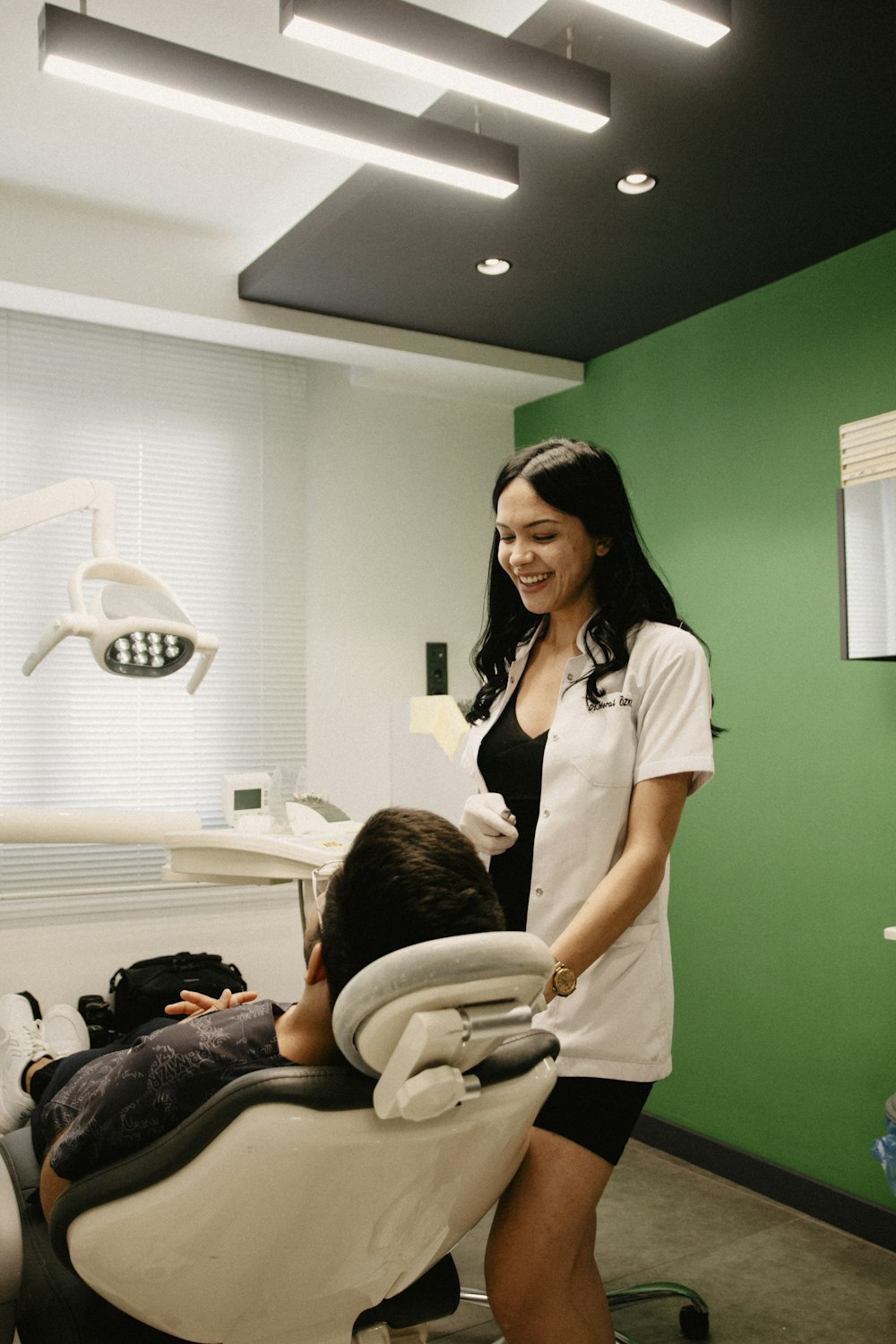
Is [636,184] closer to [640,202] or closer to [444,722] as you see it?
[640,202]

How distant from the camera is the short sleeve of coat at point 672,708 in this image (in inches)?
57.8

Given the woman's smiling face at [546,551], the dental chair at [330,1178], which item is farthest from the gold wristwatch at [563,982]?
the woman's smiling face at [546,551]

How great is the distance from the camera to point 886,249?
2.70 m

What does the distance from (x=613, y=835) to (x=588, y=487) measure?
19.6 inches

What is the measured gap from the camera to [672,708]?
1.49 m

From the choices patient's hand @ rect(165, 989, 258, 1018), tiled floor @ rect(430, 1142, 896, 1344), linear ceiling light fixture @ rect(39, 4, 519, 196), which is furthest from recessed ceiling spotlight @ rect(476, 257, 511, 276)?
tiled floor @ rect(430, 1142, 896, 1344)

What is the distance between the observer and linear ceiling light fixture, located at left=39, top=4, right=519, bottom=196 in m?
1.84

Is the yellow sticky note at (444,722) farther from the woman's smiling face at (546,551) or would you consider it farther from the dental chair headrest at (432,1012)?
the dental chair headrest at (432,1012)

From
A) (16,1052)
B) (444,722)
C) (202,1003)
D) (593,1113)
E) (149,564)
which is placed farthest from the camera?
(149,564)

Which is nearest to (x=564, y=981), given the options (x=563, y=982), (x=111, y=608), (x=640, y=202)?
(x=563, y=982)

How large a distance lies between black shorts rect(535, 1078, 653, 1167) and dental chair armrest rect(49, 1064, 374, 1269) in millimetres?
509

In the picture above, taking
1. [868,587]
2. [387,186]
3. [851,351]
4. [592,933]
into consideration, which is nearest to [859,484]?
[868,587]

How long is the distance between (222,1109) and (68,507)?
1.43 meters

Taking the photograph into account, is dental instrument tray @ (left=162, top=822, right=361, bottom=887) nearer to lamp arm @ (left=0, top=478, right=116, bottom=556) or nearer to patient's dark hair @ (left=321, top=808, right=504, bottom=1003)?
lamp arm @ (left=0, top=478, right=116, bottom=556)
